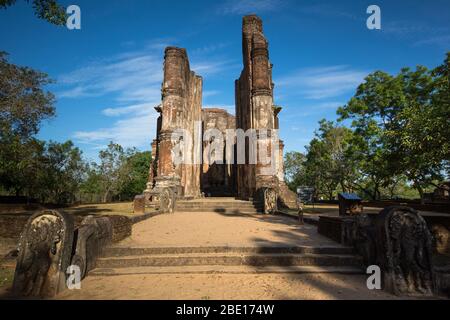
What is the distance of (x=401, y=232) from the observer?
11.5ft

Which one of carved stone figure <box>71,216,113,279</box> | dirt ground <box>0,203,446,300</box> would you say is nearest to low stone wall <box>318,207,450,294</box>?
dirt ground <box>0,203,446,300</box>

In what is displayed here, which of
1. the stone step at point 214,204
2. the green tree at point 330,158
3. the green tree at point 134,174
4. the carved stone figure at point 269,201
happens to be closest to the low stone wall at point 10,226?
the stone step at point 214,204

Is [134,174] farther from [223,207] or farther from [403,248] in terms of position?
[403,248]

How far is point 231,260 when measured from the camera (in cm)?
439

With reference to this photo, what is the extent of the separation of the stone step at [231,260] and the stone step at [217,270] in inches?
4.2

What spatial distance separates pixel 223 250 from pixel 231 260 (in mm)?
331

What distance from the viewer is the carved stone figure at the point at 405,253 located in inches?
131

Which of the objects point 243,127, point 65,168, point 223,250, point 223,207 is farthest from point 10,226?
point 65,168

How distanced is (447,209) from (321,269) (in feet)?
42.5

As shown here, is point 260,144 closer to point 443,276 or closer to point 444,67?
point 444,67

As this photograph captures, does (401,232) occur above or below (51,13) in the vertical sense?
below

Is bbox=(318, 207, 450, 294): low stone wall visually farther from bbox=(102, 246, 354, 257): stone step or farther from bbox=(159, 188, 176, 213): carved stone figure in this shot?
bbox=(159, 188, 176, 213): carved stone figure

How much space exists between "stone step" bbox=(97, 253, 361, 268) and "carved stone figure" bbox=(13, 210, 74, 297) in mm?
1010
